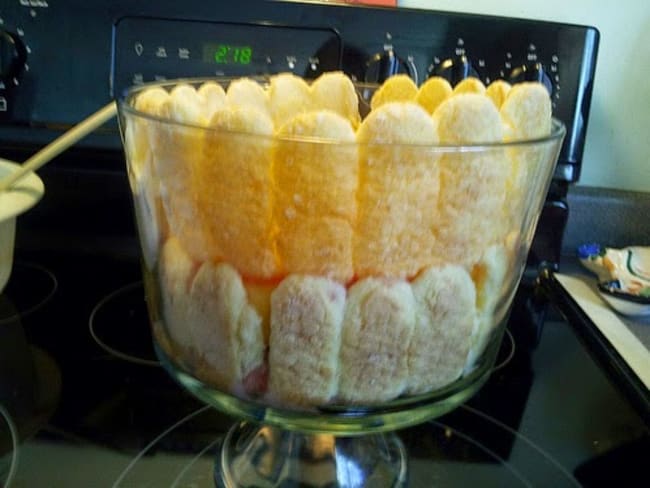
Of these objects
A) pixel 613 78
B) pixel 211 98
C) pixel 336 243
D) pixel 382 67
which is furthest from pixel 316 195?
pixel 613 78

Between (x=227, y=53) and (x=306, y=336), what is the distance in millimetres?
324

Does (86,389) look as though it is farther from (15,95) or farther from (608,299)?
(608,299)

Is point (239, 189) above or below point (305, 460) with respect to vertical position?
above

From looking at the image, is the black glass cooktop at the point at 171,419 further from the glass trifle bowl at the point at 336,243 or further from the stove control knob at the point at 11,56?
the stove control knob at the point at 11,56

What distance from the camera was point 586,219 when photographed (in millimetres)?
673

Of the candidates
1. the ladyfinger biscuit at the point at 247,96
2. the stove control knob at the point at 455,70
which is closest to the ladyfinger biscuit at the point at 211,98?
the ladyfinger biscuit at the point at 247,96

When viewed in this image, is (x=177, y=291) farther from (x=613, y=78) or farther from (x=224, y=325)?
(x=613, y=78)

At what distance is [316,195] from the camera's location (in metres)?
0.26

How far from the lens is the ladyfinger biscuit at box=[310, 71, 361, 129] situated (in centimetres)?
40

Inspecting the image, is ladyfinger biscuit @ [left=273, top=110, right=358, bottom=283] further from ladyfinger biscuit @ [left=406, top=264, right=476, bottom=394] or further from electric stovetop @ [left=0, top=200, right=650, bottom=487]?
electric stovetop @ [left=0, top=200, right=650, bottom=487]

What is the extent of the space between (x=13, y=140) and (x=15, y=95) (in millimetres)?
37


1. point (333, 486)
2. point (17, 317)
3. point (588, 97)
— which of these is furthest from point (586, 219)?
point (17, 317)

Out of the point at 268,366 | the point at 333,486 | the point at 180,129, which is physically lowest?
the point at 333,486

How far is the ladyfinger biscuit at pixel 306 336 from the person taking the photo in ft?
0.91
